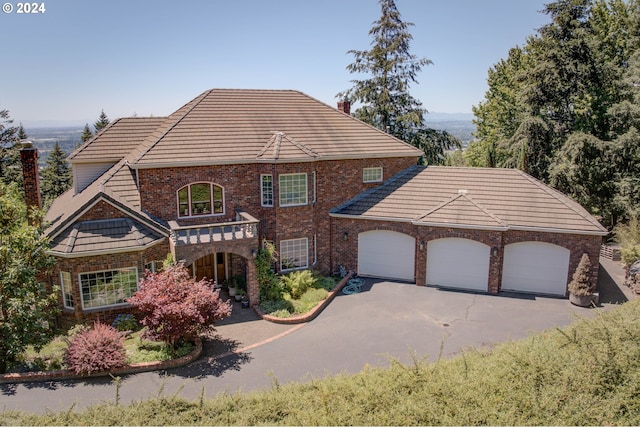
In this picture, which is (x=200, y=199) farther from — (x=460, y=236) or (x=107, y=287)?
(x=460, y=236)

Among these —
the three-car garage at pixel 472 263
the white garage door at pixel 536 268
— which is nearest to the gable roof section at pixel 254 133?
the three-car garage at pixel 472 263

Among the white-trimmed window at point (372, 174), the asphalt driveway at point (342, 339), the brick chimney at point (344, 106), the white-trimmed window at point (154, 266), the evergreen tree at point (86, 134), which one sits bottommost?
the asphalt driveway at point (342, 339)

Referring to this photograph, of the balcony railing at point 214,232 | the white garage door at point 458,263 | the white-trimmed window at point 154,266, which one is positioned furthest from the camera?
the white garage door at point 458,263

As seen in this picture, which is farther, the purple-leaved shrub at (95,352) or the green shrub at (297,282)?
the green shrub at (297,282)

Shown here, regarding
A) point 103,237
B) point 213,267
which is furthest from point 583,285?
point 103,237

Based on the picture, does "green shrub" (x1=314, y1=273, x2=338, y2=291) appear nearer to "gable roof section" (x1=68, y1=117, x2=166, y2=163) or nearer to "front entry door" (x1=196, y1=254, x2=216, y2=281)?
"front entry door" (x1=196, y1=254, x2=216, y2=281)

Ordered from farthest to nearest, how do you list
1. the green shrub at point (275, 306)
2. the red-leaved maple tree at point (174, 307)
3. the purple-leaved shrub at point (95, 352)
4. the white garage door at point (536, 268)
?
the white garage door at point (536, 268)
the green shrub at point (275, 306)
the red-leaved maple tree at point (174, 307)
the purple-leaved shrub at point (95, 352)

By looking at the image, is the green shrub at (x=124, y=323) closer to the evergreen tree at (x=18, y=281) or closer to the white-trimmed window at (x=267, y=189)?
the evergreen tree at (x=18, y=281)
